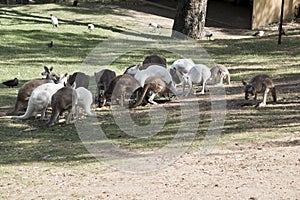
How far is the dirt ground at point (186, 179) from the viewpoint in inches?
281

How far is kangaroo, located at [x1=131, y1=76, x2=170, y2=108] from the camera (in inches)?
446

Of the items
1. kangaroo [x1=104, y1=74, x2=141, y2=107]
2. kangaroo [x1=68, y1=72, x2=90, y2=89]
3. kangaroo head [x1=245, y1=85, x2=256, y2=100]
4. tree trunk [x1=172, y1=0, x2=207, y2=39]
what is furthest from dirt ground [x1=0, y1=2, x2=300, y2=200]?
tree trunk [x1=172, y1=0, x2=207, y2=39]

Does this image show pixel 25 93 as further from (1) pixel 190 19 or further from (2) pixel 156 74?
(1) pixel 190 19

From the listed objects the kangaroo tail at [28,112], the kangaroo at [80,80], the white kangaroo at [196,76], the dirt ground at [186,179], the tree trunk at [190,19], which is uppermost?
the tree trunk at [190,19]

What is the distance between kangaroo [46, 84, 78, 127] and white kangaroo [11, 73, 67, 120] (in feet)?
0.78

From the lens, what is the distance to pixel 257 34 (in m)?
22.1

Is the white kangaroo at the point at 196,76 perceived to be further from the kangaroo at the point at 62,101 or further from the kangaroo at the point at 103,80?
the kangaroo at the point at 62,101

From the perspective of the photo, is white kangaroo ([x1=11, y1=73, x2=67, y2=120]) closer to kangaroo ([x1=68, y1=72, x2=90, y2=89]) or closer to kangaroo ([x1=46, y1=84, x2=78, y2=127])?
kangaroo ([x1=46, y1=84, x2=78, y2=127])

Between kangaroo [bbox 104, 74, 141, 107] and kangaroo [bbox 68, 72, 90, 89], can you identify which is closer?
kangaroo [bbox 104, 74, 141, 107]

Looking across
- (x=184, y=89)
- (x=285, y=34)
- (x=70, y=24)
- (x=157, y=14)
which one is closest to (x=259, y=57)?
(x=285, y=34)

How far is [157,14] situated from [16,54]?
9569 mm

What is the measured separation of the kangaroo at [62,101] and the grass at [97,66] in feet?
0.64

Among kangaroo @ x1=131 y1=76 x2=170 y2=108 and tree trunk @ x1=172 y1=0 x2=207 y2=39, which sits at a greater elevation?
tree trunk @ x1=172 y1=0 x2=207 y2=39

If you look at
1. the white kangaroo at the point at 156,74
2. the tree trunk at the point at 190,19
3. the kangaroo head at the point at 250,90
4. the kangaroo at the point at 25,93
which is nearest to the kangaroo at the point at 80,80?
the kangaroo at the point at 25,93
